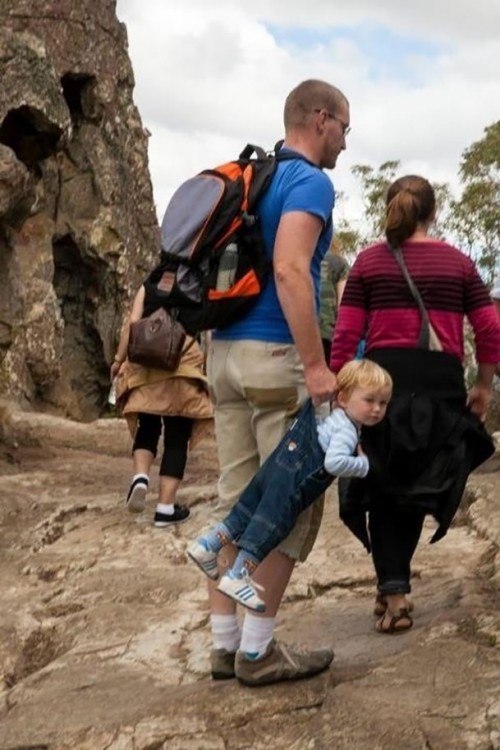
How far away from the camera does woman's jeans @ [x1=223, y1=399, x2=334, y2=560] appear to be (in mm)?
3465

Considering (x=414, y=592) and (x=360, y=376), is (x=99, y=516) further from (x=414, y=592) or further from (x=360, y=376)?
(x=360, y=376)

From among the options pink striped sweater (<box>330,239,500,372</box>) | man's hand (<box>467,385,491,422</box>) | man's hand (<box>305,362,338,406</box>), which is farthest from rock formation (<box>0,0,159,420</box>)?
man's hand (<box>305,362,338,406</box>)

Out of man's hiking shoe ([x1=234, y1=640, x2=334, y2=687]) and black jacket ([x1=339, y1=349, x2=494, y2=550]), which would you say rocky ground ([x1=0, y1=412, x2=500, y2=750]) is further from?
black jacket ([x1=339, y1=349, x2=494, y2=550])

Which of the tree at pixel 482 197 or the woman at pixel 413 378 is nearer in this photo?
the woman at pixel 413 378

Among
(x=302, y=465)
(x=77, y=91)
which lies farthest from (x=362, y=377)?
(x=77, y=91)

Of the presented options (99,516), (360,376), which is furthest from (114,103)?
(360,376)

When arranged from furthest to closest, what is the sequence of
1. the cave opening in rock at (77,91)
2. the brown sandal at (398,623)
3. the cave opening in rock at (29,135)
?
→ the cave opening in rock at (77,91) → the cave opening in rock at (29,135) → the brown sandal at (398,623)

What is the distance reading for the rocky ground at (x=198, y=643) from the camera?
3.32m

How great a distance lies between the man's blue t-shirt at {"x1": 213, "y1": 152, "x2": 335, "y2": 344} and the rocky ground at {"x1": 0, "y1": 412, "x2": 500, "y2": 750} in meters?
1.21

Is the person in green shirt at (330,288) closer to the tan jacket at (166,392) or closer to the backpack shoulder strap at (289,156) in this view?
the tan jacket at (166,392)

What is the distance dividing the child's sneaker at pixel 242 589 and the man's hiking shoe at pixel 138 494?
10.4ft

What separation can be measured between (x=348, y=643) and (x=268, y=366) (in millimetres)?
1233

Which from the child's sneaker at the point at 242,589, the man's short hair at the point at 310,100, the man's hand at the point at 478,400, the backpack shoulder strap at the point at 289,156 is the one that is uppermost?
the man's short hair at the point at 310,100

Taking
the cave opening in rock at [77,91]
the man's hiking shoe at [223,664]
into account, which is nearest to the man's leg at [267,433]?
the man's hiking shoe at [223,664]
